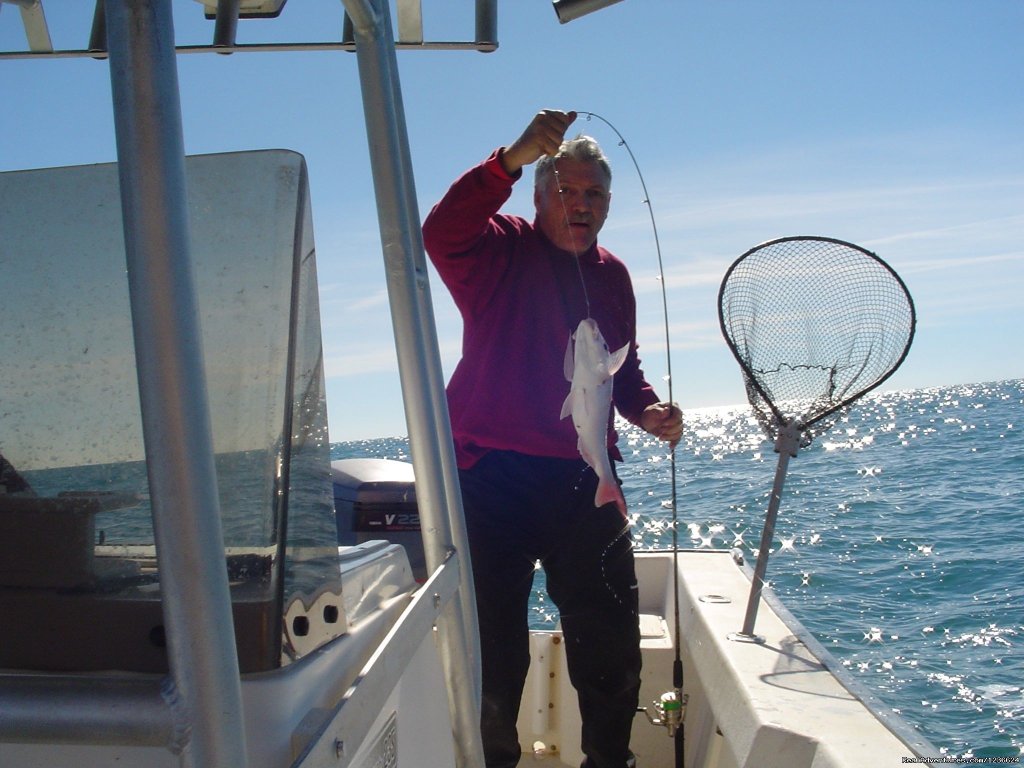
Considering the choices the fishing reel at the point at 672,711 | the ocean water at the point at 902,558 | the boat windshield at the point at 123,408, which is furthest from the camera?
the ocean water at the point at 902,558

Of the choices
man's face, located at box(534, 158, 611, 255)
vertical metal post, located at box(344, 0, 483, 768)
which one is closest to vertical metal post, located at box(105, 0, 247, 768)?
vertical metal post, located at box(344, 0, 483, 768)

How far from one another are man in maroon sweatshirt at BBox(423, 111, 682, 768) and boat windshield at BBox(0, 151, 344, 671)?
1559 mm

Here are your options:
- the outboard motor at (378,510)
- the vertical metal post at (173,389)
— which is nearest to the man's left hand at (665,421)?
the outboard motor at (378,510)

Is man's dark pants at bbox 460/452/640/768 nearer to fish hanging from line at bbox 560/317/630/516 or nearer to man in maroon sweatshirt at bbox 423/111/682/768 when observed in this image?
man in maroon sweatshirt at bbox 423/111/682/768

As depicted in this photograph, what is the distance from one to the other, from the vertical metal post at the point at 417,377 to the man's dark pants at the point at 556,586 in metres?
1.11

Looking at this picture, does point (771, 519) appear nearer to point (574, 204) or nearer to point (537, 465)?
point (537, 465)

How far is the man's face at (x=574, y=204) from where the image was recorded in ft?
9.43

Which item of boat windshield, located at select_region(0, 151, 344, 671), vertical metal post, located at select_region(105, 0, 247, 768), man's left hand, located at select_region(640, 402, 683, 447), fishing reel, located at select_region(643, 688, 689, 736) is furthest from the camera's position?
→ fishing reel, located at select_region(643, 688, 689, 736)

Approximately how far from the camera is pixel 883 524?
40.1 feet

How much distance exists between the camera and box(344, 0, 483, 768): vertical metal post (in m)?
1.56

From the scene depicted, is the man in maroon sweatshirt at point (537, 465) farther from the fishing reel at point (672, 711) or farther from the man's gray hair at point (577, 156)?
the fishing reel at point (672, 711)

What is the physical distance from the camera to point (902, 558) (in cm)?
1006

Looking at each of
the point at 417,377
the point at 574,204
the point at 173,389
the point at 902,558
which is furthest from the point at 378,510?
the point at 902,558

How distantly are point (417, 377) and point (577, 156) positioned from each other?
1.54m
